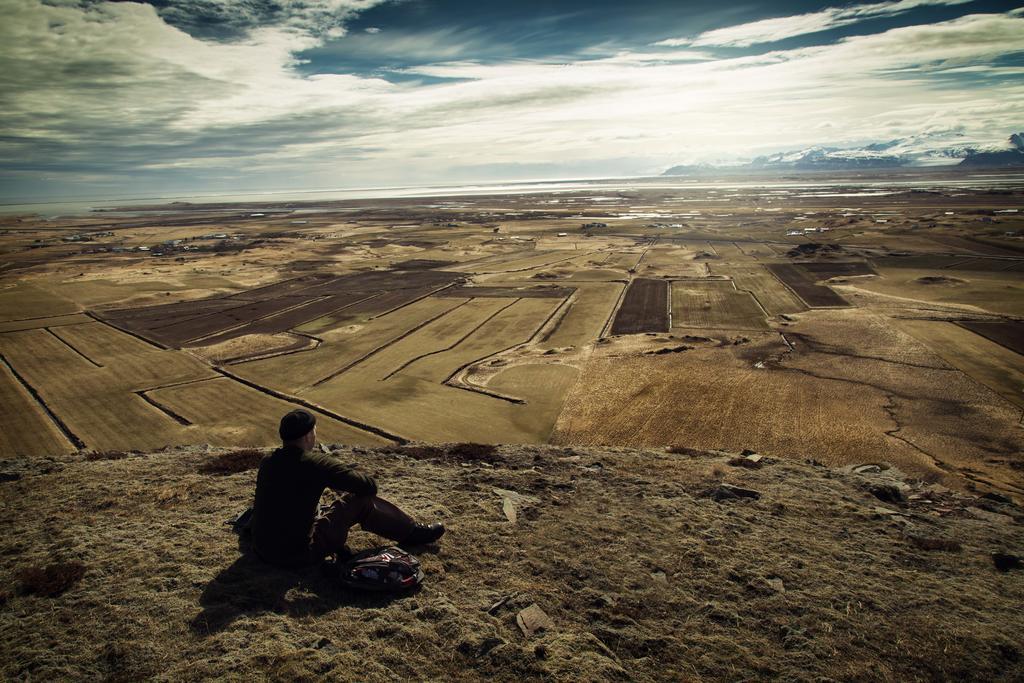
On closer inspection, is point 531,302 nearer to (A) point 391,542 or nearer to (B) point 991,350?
(B) point 991,350

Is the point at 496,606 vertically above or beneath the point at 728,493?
above

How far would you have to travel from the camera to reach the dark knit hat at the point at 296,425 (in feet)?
26.1

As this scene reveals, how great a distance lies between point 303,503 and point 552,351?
3621 cm

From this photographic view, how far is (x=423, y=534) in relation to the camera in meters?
9.70

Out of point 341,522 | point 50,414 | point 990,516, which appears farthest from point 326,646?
point 50,414

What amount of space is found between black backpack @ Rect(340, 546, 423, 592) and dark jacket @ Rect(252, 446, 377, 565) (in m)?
0.83

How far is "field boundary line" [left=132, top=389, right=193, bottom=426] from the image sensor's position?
31.8m

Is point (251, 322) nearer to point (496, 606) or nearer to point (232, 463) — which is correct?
point (232, 463)

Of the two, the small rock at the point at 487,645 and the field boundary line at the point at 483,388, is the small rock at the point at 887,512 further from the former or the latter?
the field boundary line at the point at 483,388

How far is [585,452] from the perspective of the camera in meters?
17.3

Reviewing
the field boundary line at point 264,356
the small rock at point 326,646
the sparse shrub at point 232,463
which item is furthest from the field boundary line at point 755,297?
the small rock at point 326,646

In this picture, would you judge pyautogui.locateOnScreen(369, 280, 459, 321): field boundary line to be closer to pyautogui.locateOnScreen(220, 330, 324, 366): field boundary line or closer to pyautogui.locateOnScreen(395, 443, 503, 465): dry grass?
pyautogui.locateOnScreen(220, 330, 324, 366): field boundary line

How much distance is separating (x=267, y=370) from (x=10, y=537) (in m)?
32.0

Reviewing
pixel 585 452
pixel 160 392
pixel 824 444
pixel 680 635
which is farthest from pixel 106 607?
pixel 160 392
